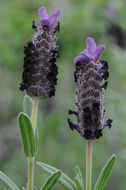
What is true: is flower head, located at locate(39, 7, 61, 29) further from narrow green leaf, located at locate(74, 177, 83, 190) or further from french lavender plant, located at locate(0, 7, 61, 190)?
narrow green leaf, located at locate(74, 177, 83, 190)

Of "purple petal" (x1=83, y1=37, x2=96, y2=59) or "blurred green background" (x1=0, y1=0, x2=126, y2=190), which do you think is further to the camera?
"blurred green background" (x1=0, y1=0, x2=126, y2=190)

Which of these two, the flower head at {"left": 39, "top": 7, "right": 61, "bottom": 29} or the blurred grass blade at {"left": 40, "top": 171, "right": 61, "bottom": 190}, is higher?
the flower head at {"left": 39, "top": 7, "right": 61, "bottom": 29}

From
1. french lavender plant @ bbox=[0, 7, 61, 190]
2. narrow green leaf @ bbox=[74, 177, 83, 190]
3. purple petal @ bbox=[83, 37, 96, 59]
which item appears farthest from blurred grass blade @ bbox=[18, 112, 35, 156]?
purple petal @ bbox=[83, 37, 96, 59]

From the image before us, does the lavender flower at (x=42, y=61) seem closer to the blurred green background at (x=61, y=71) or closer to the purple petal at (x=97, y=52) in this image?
the purple petal at (x=97, y=52)

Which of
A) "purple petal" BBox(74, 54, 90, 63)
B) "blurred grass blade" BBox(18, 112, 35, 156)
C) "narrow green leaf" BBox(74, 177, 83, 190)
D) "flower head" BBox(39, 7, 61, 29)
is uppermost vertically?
"flower head" BBox(39, 7, 61, 29)

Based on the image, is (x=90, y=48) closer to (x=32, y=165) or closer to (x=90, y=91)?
(x=90, y=91)

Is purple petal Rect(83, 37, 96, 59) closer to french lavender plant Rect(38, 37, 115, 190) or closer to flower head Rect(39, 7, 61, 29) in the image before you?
french lavender plant Rect(38, 37, 115, 190)

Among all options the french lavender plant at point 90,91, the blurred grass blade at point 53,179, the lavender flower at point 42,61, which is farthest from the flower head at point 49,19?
the blurred grass blade at point 53,179

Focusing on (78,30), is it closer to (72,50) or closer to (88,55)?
(72,50)
